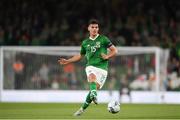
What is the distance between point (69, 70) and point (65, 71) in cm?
16

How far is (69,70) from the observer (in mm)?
27625

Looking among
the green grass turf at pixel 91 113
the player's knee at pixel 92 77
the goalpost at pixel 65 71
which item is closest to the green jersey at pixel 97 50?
the player's knee at pixel 92 77

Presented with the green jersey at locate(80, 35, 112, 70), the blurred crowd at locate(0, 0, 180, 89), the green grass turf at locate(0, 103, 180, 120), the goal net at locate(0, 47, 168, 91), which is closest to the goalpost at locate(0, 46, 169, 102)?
the goal net at locate(0, 47, 168, 91)

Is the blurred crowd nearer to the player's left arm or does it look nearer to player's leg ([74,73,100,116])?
the player's left arm

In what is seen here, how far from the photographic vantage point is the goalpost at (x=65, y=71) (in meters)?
27.3

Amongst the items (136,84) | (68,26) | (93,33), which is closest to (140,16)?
(68,26)

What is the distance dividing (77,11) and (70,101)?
22.1ft

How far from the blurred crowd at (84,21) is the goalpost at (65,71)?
1780mm

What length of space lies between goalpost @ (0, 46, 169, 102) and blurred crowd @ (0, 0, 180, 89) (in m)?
1.78

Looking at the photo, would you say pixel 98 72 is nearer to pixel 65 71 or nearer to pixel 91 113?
pixel 91 113

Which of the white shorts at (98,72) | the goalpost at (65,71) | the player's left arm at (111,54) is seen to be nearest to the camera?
the player's left arm at (111,54)

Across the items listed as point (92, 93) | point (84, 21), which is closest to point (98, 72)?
point (92, 93)

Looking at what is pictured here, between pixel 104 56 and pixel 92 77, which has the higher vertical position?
pixel 104 56

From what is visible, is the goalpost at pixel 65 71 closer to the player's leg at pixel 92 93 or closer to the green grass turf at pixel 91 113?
the green grass turf at pixel 91 113
